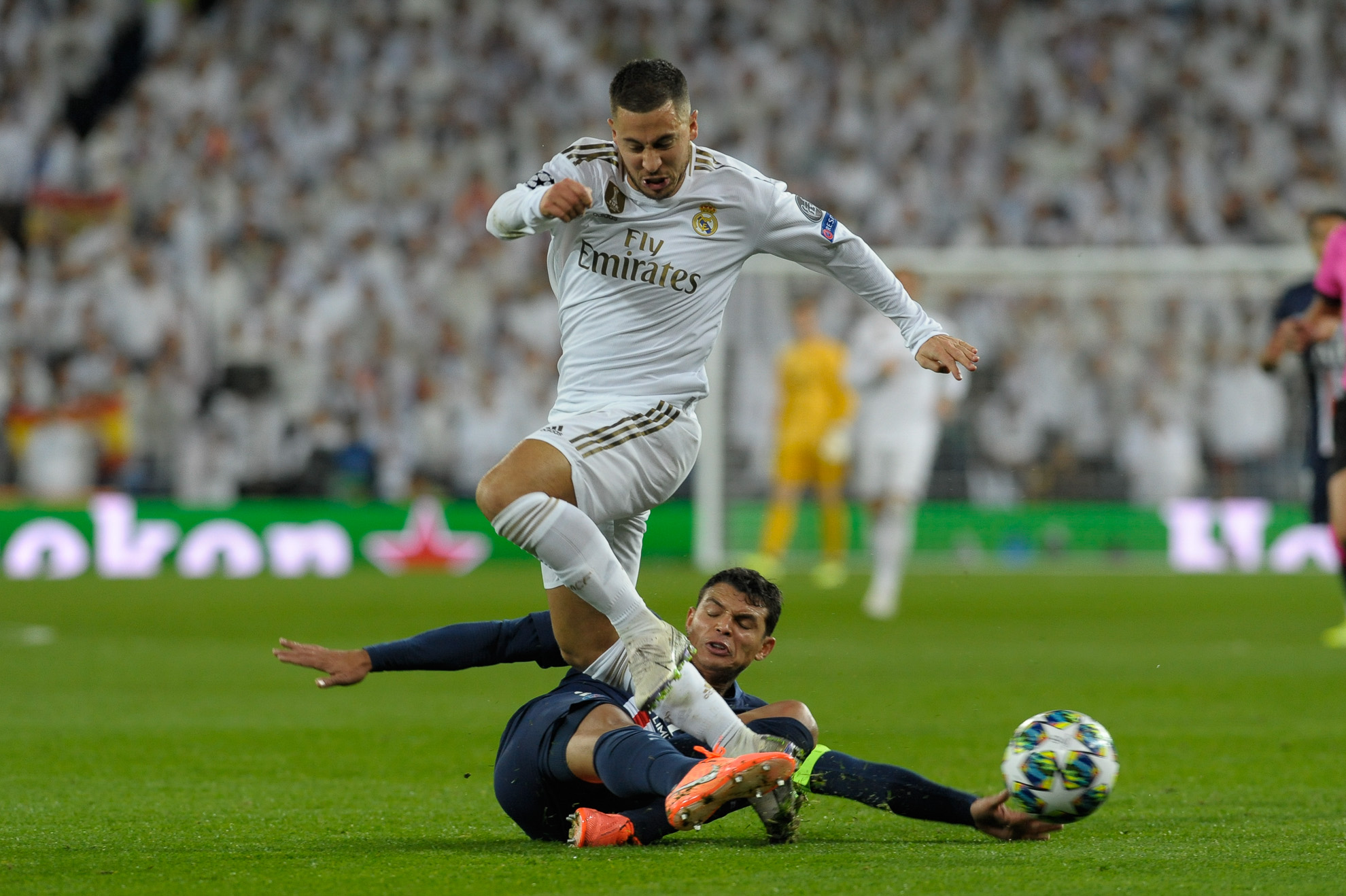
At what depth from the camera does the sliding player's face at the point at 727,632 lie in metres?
4.66

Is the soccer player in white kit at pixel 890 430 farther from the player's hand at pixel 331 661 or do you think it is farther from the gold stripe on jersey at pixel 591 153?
the player's hand at pixel 331 661

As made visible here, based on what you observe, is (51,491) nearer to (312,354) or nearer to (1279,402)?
(312,354)

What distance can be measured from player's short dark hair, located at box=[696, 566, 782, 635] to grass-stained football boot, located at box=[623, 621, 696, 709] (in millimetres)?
274

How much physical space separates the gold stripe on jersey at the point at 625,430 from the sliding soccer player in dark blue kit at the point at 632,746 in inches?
18.0

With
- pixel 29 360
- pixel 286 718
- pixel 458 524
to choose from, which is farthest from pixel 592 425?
pixel 29 360

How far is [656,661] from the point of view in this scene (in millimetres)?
4395

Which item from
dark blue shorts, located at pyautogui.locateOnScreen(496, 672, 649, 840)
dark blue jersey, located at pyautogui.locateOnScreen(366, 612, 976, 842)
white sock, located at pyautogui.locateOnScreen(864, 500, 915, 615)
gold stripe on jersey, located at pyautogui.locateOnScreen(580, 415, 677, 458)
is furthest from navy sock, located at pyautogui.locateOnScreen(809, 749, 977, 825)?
white sock, located at pyautogui.locateOnScreen(864, 500, 915, 615)

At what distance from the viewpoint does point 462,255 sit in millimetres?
18844

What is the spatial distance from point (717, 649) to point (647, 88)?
149cm

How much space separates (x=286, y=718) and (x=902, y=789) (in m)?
3.84

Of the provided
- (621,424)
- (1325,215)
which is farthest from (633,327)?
(1325,215)

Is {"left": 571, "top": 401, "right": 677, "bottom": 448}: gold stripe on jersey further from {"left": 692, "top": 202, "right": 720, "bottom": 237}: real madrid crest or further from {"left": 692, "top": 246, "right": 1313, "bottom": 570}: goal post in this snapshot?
{"left": 692, "top": 246, "right": 1313, "bottom": 570}: goal post

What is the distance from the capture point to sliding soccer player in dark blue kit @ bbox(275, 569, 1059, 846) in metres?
4.29

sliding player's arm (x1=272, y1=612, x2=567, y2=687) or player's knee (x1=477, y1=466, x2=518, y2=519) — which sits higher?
player's knee (x1=477, y1=466, x2=518, y2=519)
